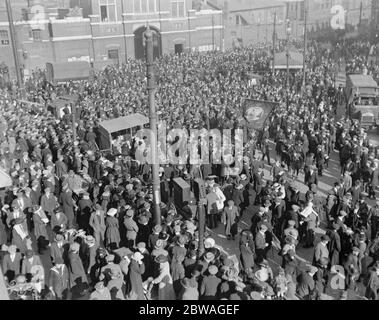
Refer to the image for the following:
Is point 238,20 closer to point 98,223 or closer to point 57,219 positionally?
point 57,219

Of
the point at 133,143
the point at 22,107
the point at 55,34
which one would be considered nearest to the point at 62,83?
the point at 22,107

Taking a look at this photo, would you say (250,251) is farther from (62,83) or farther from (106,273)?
(62,83)

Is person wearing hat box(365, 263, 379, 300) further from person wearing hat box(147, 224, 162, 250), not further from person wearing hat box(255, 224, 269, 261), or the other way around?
person wearing hat box(147, 224, 162, 250)

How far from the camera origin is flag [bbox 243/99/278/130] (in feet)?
57.2

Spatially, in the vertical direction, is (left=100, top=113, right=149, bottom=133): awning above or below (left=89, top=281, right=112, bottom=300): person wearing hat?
above

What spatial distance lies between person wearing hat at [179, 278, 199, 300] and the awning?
1068 cm

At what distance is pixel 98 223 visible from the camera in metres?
10.2

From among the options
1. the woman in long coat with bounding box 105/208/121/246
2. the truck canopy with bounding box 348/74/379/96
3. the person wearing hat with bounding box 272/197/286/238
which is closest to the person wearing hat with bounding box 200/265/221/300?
the woman in long coat with bounding box 105/208/121/246

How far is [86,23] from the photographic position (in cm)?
4291

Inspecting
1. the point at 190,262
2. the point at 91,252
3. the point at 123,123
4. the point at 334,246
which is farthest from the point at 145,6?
the point at 190,262

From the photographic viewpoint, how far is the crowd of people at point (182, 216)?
314 inches

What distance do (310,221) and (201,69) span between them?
83.1ft

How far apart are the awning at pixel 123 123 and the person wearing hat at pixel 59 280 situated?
9595mm

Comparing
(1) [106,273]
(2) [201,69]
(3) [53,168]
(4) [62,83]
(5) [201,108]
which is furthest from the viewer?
(2) [201,69]
